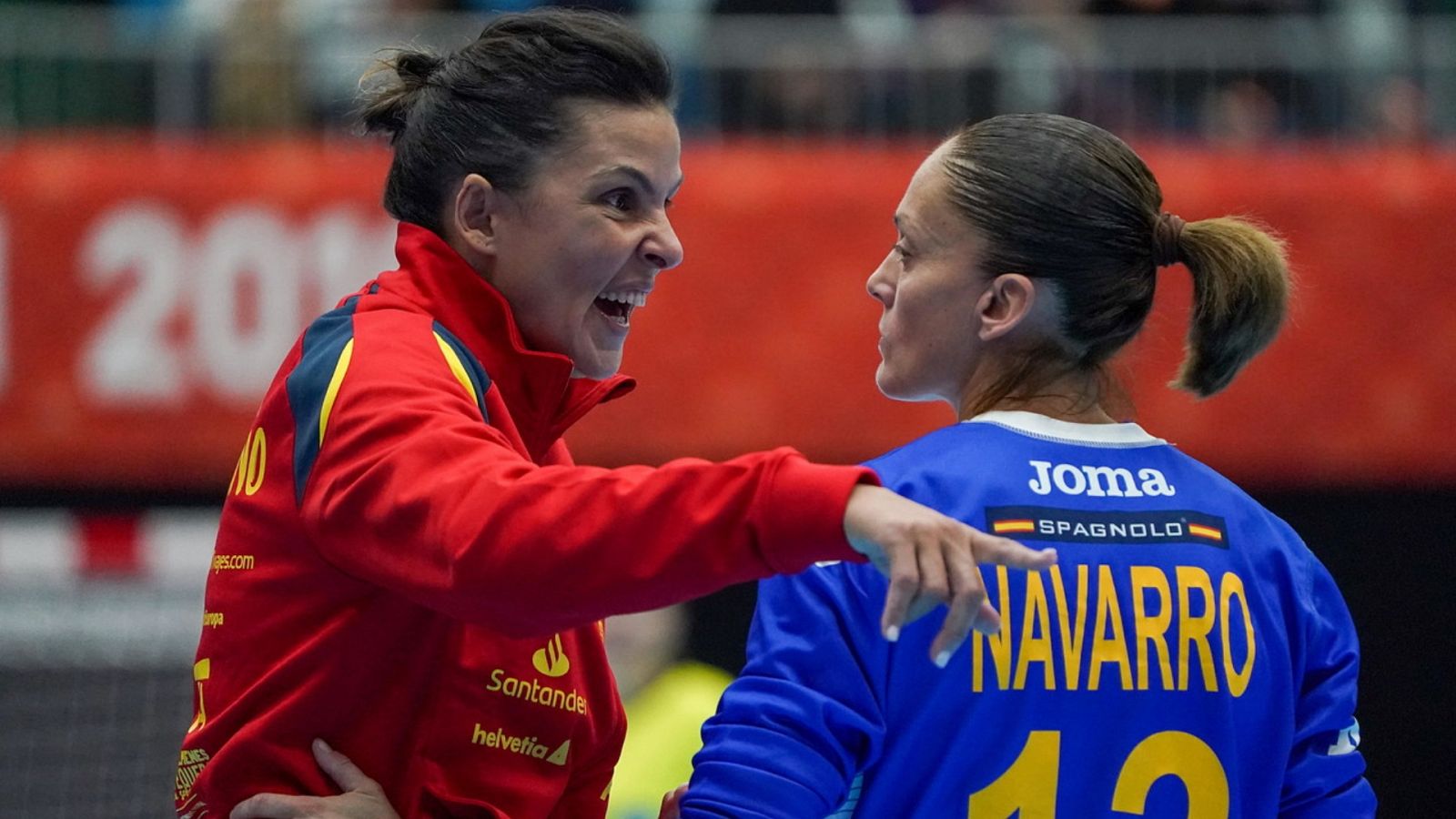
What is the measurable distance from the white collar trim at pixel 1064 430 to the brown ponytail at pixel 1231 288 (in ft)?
0.61

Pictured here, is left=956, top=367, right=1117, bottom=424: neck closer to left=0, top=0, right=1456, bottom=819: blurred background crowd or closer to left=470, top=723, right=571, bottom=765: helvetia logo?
left=470, top=723, right=571, bottom=765: helvetia logo

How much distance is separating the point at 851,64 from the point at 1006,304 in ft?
16.9

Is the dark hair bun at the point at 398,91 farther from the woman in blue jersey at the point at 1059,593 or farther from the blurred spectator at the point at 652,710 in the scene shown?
the blurred spectator at the point at 652,710

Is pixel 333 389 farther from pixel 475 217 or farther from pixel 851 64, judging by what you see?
pixel 851 64

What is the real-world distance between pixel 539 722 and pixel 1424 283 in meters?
5.57

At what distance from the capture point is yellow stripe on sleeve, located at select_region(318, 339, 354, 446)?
6.42ft

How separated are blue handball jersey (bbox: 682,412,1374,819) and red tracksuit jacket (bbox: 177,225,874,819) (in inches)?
11.1

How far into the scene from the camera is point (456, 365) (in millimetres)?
2078

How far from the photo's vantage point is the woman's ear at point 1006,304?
2324mm

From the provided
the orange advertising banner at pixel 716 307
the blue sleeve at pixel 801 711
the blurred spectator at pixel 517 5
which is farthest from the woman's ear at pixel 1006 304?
the blurred spectator at pixel 517 5

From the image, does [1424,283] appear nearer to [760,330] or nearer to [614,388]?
[760,330]

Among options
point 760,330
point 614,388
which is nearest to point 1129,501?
point 614,388

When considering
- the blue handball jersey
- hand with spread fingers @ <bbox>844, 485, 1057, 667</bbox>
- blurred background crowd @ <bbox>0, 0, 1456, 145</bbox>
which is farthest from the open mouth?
blurred background crowd @ <bbox>0, 0, 1456, 145</bbox>

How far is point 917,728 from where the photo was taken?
2160mm
